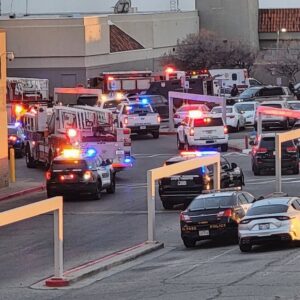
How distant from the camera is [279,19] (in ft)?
372

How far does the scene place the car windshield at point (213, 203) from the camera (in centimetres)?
2756

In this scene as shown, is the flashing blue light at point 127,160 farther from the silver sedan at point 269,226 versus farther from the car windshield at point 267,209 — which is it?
the silver sedan at point 269,226

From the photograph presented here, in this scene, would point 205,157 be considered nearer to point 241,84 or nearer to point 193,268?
point 193,268

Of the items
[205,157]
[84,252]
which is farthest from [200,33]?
[84,252]

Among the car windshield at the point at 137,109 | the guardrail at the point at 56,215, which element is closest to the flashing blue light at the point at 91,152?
the guardrail at the point at 56,215

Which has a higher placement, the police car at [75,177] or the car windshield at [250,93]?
the car windshield at [250,93]

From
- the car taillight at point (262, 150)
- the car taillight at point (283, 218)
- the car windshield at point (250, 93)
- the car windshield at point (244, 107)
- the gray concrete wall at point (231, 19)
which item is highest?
the gray concrete wall at point (231, 19)

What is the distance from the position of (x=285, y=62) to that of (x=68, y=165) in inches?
2469

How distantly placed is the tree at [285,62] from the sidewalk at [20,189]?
187 ft

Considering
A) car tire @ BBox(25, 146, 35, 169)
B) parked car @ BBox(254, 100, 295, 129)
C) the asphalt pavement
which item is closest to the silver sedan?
the asphalt pavement

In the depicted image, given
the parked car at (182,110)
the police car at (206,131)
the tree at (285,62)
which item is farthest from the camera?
the tree at (285,62)

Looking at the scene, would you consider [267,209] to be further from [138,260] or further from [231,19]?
[231,19]

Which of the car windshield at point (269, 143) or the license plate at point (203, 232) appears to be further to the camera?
the car windshield at point (269, 143)

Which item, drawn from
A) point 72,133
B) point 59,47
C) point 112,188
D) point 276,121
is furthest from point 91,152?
point 59,47
